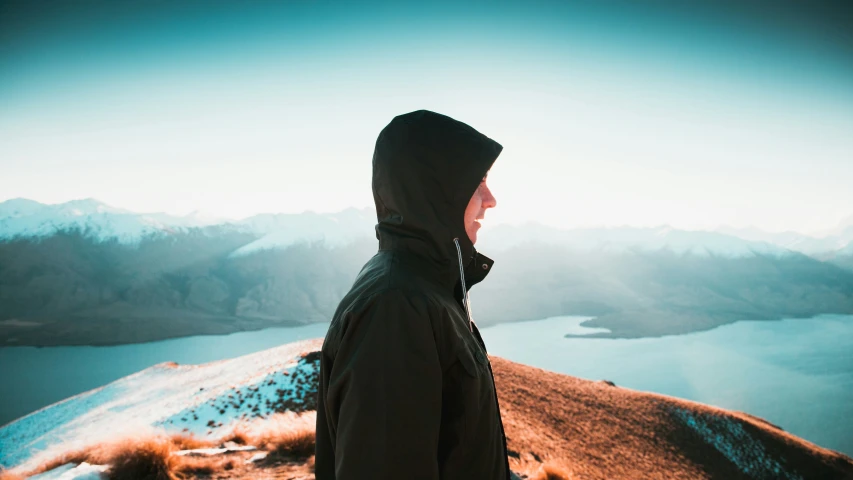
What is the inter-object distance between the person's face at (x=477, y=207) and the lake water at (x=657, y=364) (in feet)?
187

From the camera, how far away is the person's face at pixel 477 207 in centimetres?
161

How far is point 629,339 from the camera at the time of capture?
3420 inches

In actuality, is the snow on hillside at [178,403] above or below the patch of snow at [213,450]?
below

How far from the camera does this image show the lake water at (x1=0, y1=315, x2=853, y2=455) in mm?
49625

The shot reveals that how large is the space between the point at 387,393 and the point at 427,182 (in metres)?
0.74

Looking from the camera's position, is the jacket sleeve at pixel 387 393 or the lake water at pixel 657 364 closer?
the jacket sleeve at pixel 387 393

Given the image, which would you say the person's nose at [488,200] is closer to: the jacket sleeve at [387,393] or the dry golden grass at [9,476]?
the jacket sleeve at [387,393]

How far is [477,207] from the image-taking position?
1.63 metres

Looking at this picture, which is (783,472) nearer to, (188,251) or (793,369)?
(793,369)

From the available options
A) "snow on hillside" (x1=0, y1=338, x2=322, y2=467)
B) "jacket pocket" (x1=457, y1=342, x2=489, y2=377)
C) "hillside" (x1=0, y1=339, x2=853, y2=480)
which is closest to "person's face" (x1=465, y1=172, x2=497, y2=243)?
"jacket pocket" (x1=457, y1=342, x2=489, y2=377)

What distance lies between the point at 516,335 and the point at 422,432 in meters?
85.8

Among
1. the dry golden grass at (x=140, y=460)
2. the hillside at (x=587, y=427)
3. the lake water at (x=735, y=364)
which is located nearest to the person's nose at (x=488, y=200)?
the dry golden grass at (x=140, y=460)

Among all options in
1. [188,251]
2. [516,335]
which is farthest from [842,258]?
[188,251]

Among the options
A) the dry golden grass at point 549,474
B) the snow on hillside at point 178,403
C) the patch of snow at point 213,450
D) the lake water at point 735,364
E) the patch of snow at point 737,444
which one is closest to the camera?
the patch of snow at point 213,450
